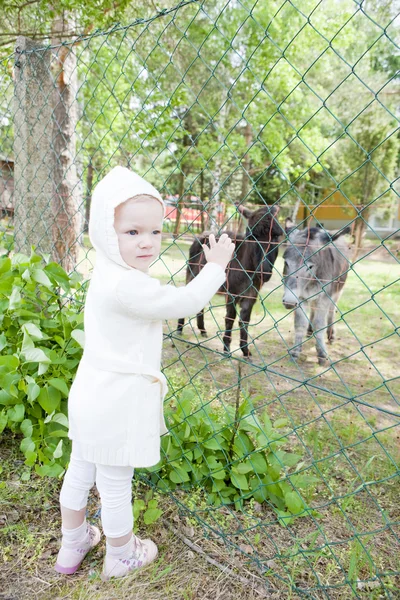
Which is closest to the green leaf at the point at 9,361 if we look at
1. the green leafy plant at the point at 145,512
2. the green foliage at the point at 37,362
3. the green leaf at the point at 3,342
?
the green foliage at the point at 37,362

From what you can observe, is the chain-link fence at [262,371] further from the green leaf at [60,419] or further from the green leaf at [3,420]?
the green leaf at [3,420]

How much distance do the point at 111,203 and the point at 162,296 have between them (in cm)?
34

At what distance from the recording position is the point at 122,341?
57.9 inches

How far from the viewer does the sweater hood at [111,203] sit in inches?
53.2

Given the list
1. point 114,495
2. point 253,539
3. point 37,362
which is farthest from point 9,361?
point 253,539

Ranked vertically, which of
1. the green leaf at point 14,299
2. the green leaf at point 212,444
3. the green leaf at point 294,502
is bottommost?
the green leaf at point 294,502

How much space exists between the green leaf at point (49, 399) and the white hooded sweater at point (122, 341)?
22.5 inches

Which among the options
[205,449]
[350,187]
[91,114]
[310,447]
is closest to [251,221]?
[310,447]

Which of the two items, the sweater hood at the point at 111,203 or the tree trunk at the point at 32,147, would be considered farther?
the tree trunk at the point at 32,147

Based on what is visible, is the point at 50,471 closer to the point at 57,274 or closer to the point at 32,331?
the point at 32,331

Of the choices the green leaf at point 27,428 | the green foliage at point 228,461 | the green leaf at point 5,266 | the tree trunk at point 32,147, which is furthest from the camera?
the tree trunk at point 32,147

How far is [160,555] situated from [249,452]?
591 mm

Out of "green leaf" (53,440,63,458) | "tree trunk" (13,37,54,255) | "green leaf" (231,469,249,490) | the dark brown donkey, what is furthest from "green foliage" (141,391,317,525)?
the dark brown donkey

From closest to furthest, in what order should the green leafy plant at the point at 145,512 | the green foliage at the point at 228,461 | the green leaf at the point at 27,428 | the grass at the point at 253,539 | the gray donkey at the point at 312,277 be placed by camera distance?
the grass at the point at 253,539
the green leafy plant at the point at 145,512
the green foliage at the point at 228,461
the green leaf at the point at 27,428
the gray donkey at the point at 312,277
